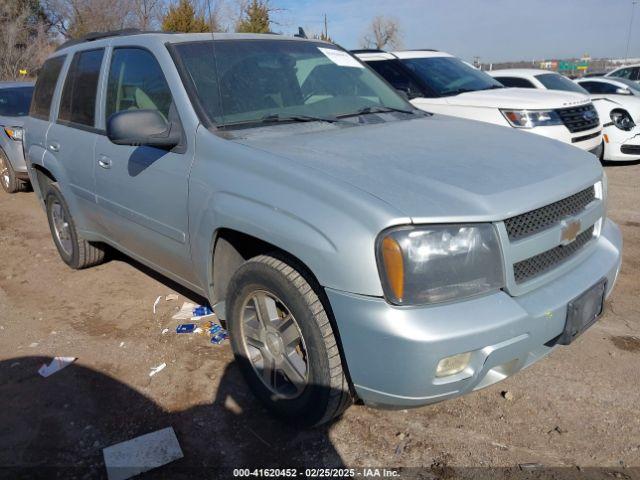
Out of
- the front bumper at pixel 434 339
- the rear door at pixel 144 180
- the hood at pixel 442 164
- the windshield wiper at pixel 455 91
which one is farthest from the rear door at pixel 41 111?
the windshield wiper at pixel 455 91

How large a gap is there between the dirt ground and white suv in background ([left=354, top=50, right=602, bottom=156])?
10.3 feet

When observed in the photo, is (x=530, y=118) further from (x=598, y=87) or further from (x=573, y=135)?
(x=598, y=87)

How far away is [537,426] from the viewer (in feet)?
8.77

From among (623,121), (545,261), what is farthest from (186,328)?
(623,121)

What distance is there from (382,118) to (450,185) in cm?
131

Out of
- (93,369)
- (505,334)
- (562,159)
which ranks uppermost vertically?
(562,159)

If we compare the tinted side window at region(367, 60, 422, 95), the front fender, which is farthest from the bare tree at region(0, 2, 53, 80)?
the front fender

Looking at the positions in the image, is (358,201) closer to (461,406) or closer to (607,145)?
(461,406)

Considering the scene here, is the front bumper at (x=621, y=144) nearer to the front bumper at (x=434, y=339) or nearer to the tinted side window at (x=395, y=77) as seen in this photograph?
the tinted side window at (x=395, y=77)

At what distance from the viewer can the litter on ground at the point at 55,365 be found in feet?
10.9

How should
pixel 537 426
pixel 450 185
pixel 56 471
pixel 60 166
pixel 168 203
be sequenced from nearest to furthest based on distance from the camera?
pixel 450 185
pixel 56 471
pixel 537 426
pixel 168 203
pixel 60 166

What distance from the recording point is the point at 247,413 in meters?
2.85

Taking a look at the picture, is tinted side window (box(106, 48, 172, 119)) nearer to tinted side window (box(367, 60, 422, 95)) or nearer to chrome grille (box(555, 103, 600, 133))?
tinted side window (box(367, 60, 422, 95))

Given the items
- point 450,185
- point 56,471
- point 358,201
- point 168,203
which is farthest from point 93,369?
point 450,185
